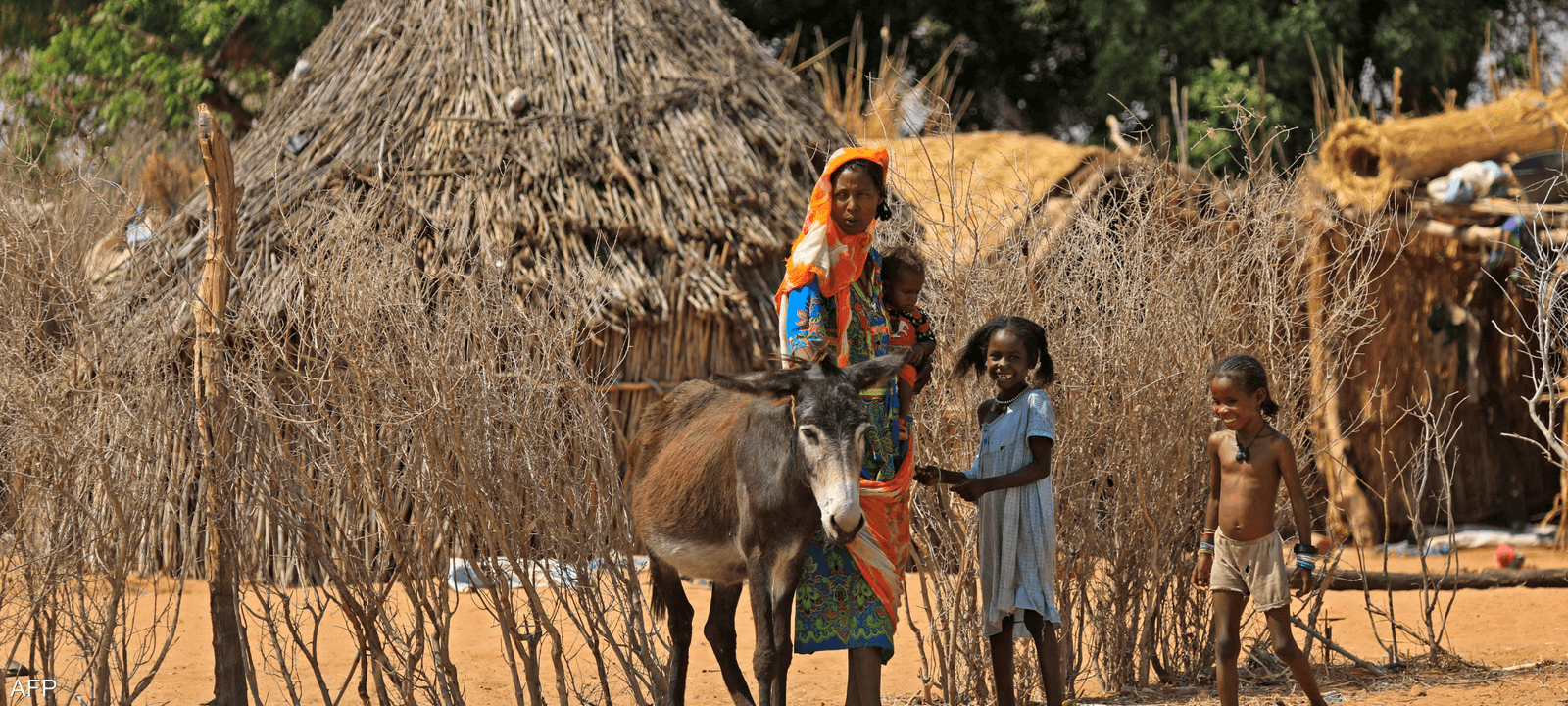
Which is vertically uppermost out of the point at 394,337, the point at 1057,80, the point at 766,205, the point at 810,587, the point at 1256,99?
the point at 1057,80

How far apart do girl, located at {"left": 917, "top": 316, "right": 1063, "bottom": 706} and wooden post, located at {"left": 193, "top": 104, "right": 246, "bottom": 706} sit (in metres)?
2.36

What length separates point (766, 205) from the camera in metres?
8.01

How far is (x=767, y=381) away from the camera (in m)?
3.17

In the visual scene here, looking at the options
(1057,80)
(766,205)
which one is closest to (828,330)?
(766,205)

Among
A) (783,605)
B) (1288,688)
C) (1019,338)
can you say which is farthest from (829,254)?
(1288,688)

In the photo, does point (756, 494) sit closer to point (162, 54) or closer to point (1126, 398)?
point (1126, 398)

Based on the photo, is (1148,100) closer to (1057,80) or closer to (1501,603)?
(1057,80)

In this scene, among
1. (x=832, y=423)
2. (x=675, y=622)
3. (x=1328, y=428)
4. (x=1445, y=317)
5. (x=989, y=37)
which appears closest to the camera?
(x=832, y=423)

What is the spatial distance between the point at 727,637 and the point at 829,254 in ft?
4.79

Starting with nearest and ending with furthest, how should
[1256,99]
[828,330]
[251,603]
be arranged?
[828,330], [251,603], [1256,99]

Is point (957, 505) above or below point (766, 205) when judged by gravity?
below

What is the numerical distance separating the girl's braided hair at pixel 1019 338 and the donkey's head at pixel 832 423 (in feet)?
1.73

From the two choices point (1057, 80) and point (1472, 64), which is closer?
point (1472, 64)

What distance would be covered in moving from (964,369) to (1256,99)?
11.5 metres
